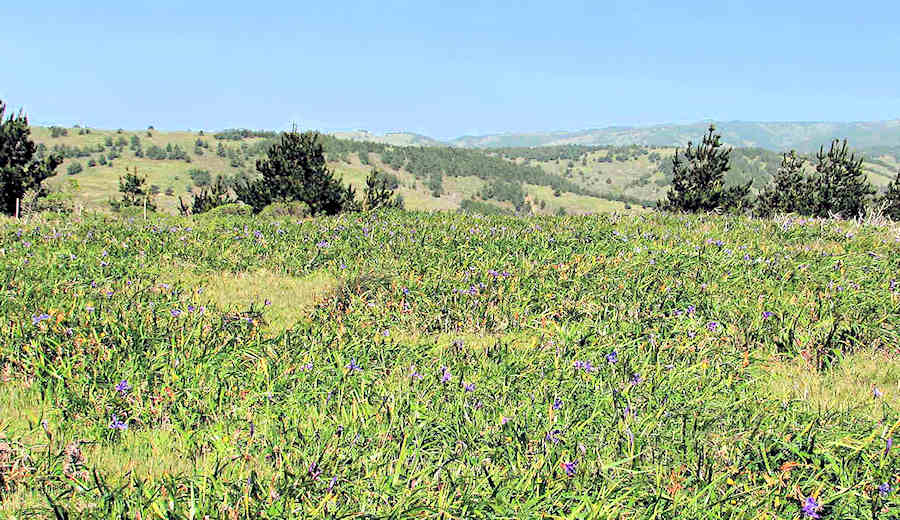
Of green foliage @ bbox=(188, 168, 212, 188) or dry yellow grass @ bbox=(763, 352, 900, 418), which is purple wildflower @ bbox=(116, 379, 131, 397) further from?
green foliage @ bbox=(188, 168, 212, 188)

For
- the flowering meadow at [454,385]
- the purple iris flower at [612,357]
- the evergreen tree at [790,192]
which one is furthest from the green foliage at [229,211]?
the evergreen tree at [790,192]

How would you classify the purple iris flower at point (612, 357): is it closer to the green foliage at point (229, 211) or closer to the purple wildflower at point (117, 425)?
the purple wildflower at point (117, 425)

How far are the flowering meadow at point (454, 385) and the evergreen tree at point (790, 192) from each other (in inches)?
1487

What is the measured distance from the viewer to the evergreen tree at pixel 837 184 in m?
39.5

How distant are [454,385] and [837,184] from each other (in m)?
48.1

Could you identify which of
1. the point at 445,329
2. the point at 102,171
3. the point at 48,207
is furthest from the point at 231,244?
the point at 102,171

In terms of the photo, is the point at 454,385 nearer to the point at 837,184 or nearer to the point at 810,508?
the point at 810,508

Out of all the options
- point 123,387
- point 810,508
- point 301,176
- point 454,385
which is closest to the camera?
point 810,508

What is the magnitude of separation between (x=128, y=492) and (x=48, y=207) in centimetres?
3159

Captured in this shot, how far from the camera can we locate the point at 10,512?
2.52 metres

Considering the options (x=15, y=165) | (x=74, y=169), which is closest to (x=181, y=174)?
(x=74, y=169)

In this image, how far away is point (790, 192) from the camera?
140 ft

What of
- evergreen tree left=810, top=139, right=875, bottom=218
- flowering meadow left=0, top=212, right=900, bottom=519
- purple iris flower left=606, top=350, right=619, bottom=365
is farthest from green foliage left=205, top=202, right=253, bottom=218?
evergreen tree left=810, top=139, right=875, bottom=218

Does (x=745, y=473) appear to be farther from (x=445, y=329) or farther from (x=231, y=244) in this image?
(x=231, y=244)
